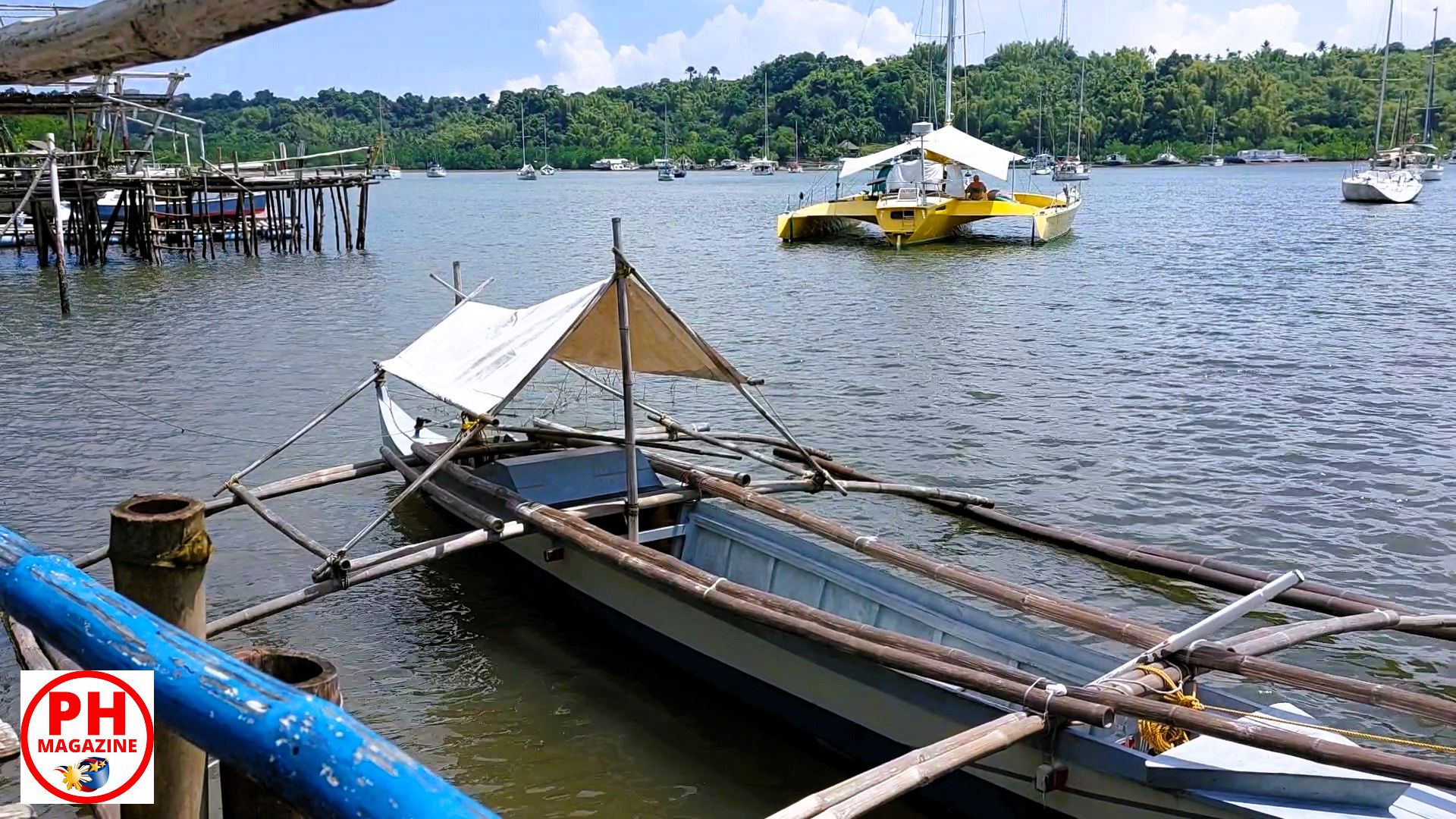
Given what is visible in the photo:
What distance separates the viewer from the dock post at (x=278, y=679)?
3.69 m

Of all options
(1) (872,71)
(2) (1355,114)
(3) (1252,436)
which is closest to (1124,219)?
(3) (1252,436)

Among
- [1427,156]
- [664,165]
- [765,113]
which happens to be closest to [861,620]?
[1427,156]

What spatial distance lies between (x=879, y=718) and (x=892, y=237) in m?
36.7

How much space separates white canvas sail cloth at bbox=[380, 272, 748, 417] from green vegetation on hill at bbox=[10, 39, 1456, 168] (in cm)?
10767

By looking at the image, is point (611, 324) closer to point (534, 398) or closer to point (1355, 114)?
point (534, 398)

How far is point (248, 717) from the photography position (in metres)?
2.29

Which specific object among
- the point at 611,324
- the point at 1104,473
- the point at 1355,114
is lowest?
the point at 1104,473

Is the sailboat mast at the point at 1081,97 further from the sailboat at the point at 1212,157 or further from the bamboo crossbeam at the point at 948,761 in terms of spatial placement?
the bamboo crossbeam at the point at 948,761

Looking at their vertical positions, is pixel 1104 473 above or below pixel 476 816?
below

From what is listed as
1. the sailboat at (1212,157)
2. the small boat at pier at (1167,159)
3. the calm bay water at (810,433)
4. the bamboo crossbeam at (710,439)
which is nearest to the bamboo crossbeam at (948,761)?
the calm bay water at (810,433)

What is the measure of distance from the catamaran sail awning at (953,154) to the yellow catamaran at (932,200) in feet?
0.09

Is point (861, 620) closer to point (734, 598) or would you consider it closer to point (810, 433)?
point (734, 598)

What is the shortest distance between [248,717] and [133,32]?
5.63 ft

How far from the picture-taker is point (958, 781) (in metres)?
6.81
